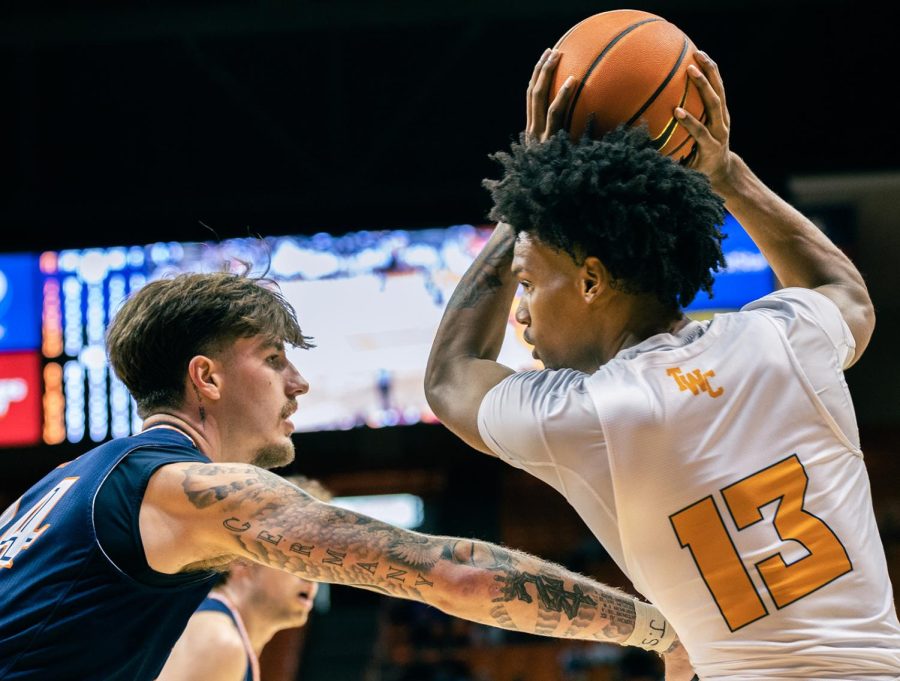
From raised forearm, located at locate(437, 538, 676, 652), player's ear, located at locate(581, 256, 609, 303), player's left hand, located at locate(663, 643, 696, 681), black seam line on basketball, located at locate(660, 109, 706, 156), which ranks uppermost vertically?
black seam line on basketball, located at locate(660, 109, 706, 156)

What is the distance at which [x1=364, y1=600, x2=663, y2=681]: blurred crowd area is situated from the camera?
10422mm

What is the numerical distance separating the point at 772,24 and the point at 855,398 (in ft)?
16.0

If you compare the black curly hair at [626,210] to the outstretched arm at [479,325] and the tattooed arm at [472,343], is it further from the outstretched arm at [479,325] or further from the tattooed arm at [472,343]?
the tattooed arm at [472,343]

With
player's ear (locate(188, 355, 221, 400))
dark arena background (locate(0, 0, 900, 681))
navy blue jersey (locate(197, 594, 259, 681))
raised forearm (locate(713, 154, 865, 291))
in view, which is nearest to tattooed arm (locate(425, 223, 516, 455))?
raised forearm (locate(713, 154, 865, 291))

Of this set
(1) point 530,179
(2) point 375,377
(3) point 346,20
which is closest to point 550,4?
(3) point 346,20

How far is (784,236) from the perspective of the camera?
260 cm

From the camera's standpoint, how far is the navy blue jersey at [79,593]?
2.36 m

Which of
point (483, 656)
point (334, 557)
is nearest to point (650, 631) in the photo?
point (334, 557)

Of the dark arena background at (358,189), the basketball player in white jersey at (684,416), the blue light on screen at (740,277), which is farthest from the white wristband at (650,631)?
the blue light on screen at (740,277)

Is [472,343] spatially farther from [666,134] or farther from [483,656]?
[483,656]

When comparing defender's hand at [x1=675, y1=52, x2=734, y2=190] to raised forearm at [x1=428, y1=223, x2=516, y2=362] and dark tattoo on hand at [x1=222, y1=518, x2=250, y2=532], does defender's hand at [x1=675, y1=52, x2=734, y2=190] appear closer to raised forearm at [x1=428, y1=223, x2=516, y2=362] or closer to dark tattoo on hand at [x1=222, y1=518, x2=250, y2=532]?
raised forearm at [x1=428, y1=223, x2=516, y2=362]

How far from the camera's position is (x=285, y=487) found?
2479 mm

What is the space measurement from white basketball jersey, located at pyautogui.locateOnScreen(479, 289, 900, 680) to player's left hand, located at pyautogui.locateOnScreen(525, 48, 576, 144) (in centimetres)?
56

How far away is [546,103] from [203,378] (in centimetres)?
108
